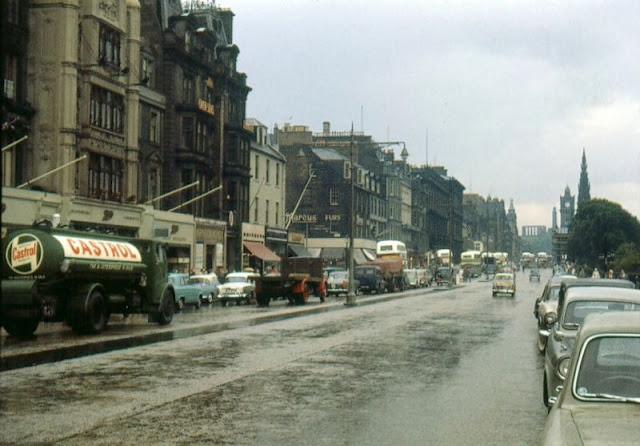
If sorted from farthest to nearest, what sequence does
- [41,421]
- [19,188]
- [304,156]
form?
1. [304,156]
2. [19,188]
3. [41,421]

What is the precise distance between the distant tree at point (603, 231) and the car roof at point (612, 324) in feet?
337

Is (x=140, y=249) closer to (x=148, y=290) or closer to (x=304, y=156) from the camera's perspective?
(x=148, y=290)

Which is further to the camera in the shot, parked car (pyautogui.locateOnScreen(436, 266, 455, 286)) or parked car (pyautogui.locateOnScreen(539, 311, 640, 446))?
parked car (pyautogui.locateOnScreen(436, 266, 455, 286))

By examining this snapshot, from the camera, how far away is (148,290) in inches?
1121

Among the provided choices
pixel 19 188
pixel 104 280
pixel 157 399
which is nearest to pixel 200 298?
pixel 19 188

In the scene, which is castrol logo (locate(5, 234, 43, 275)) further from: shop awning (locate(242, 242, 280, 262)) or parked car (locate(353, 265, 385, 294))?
shop awning (locate(242, 242, 280, 262))

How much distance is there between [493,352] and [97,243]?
11697 mm

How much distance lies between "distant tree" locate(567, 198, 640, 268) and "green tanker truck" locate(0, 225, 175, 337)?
87.3m

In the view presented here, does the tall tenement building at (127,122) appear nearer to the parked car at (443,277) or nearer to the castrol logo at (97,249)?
the castrol logo at (97,249)

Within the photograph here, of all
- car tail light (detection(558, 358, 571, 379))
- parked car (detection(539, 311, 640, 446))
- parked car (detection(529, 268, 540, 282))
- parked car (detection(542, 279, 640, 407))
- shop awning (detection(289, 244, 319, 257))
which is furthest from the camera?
parked car (detection(529, 268, 540, 282))

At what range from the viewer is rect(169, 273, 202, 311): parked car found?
39.8 m

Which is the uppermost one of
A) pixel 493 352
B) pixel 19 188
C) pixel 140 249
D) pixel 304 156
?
pixel 304 156

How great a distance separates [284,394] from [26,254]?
11886 mm

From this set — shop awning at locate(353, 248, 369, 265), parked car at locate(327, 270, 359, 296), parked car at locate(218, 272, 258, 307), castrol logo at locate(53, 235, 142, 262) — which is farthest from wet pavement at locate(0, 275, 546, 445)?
shop awning at locate(353, 248, 369, 265)
